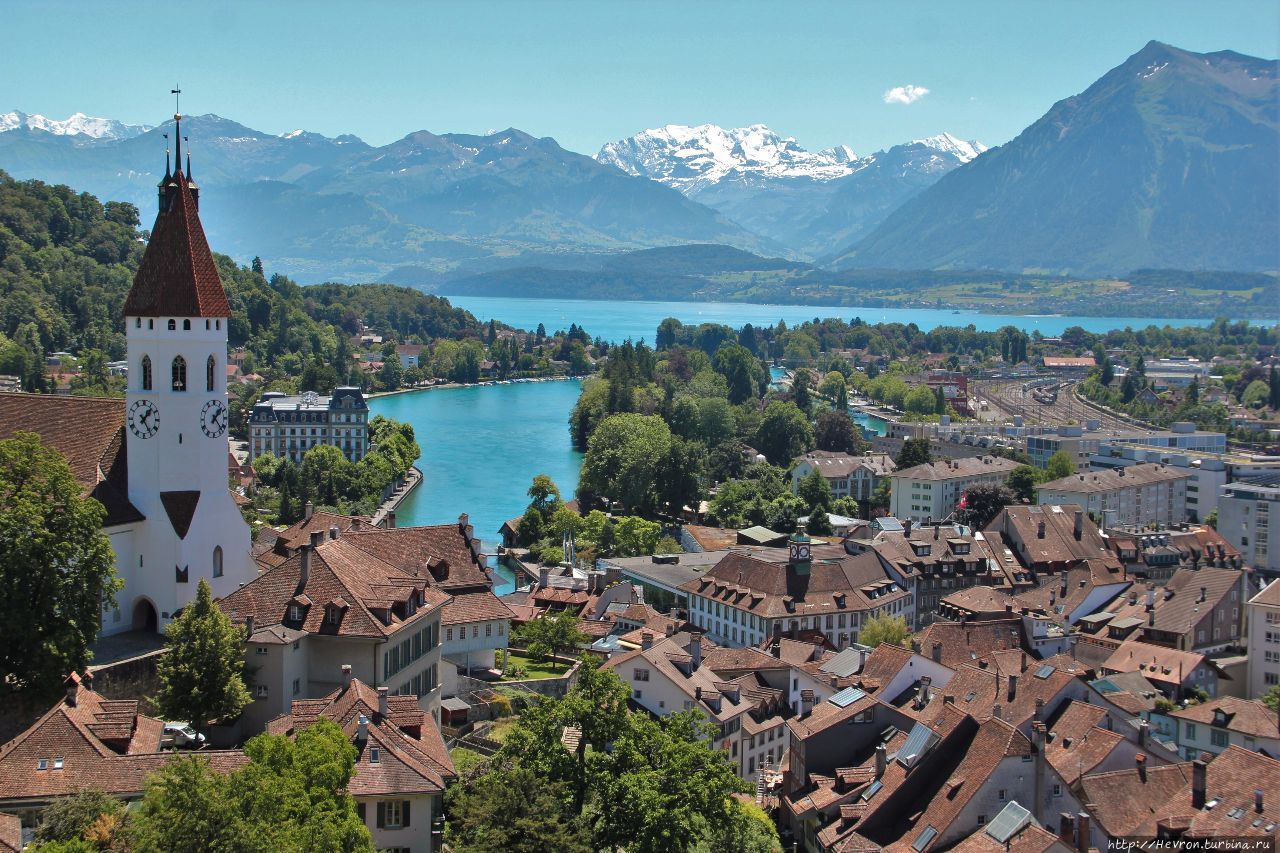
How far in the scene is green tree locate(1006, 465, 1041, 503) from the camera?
61.9 meters

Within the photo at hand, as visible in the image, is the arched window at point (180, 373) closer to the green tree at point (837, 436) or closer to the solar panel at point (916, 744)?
the solar panel at point (916, 744)

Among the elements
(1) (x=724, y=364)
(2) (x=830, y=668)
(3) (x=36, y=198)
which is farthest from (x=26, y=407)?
(1) (x=724, y=364)

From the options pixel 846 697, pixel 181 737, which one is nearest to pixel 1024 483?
pixel 846 697

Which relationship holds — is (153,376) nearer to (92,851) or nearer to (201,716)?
(201,716)

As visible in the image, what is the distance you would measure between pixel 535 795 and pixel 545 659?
13925 mm

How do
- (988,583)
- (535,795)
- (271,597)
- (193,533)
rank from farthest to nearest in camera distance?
(988,583) < (193,533) < (271,597) < (535,795)

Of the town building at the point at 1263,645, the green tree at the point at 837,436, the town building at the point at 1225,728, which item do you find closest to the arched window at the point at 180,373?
the town building at the point at 1225,728

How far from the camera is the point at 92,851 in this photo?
14195 mm

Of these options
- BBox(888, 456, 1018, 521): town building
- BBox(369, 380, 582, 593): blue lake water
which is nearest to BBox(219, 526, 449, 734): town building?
BBox(369, 380, 582, 593): blue lake water

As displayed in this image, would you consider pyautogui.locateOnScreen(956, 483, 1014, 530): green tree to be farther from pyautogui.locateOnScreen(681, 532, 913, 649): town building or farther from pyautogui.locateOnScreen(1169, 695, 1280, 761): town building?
pyautogui.locateOnScreen(1169, 695, 1280, 761): town building

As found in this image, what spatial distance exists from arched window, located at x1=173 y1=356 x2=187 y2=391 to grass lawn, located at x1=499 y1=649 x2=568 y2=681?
9086 millimetres

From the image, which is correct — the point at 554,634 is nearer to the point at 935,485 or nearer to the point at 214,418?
the point at 214,418

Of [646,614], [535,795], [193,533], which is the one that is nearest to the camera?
[535,795]

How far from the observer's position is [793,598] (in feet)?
130
